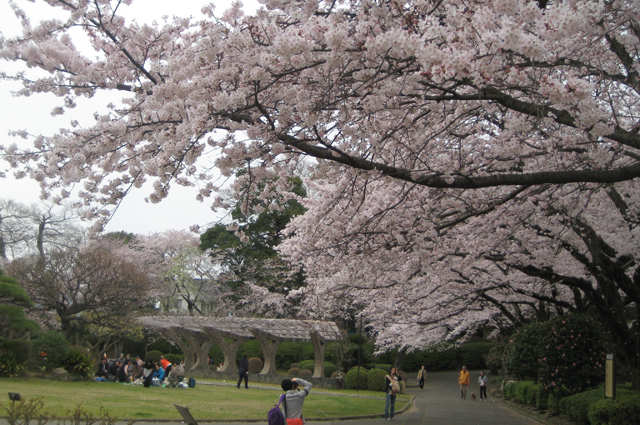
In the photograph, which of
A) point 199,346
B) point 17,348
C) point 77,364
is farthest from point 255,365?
point 17,348

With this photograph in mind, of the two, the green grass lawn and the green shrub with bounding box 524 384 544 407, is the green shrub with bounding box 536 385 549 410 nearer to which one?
the green shrub with bounding box 524 384 544 407

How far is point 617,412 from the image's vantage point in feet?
30.3

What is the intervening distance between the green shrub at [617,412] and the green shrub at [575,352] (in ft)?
11.4

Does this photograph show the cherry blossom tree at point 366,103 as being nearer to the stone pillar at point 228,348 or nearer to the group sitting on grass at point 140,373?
the group sitting on grass at point 140,373

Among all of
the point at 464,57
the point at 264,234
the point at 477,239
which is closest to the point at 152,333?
the point at 264,234

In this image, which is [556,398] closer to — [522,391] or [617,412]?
[522,391]

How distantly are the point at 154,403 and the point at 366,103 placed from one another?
427 inches

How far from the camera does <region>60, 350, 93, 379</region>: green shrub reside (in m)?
19.2

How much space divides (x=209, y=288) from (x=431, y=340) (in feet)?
86.6

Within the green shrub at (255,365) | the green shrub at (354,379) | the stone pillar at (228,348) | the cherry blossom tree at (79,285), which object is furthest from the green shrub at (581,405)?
the green shrub at (255,365)

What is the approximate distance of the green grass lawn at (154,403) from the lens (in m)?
11.7

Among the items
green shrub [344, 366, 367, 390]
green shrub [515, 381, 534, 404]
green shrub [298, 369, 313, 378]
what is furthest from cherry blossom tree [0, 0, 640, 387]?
green shrub [298, 369, 313, 378]

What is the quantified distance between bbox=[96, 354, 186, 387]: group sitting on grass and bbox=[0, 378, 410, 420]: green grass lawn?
95 centimetres

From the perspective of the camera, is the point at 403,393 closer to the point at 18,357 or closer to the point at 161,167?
the point at 18,357
